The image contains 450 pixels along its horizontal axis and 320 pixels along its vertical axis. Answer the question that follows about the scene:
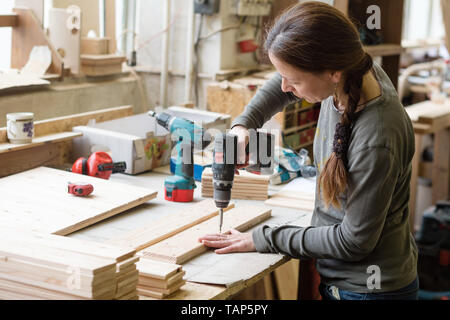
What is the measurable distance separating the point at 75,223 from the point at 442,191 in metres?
3.35

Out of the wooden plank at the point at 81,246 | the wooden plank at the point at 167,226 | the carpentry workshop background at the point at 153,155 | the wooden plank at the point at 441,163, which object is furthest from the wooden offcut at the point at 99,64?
the wooden plank at the point at 441,163

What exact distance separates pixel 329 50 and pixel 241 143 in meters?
0.55

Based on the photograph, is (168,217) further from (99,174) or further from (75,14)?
(75,14)

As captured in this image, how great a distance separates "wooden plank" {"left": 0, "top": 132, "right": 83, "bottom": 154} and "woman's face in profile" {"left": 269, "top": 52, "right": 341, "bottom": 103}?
1.19 metres

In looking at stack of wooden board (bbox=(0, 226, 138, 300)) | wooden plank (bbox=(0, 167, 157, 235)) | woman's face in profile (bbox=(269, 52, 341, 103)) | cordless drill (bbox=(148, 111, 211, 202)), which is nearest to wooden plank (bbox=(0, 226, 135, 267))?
stack of wooden board (bbox=(0, 226, 138, 300))

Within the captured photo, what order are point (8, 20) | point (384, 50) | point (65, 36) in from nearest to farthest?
point (8, 20), point (65, 36), point (384, 50)

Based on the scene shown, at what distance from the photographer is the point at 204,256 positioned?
1.91 metres

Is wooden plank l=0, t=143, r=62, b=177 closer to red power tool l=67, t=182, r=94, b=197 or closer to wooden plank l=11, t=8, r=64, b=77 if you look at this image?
red power tool l=67, t=182, r=94, b=197

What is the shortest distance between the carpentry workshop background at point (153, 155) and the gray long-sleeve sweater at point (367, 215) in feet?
0.43

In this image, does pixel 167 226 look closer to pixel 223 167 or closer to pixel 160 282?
pixel 223 167

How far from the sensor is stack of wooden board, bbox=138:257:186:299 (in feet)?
5.36

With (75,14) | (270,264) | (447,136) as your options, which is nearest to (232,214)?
(270,264)

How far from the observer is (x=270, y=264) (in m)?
1.85

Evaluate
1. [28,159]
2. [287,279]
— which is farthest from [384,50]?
[28,159]
